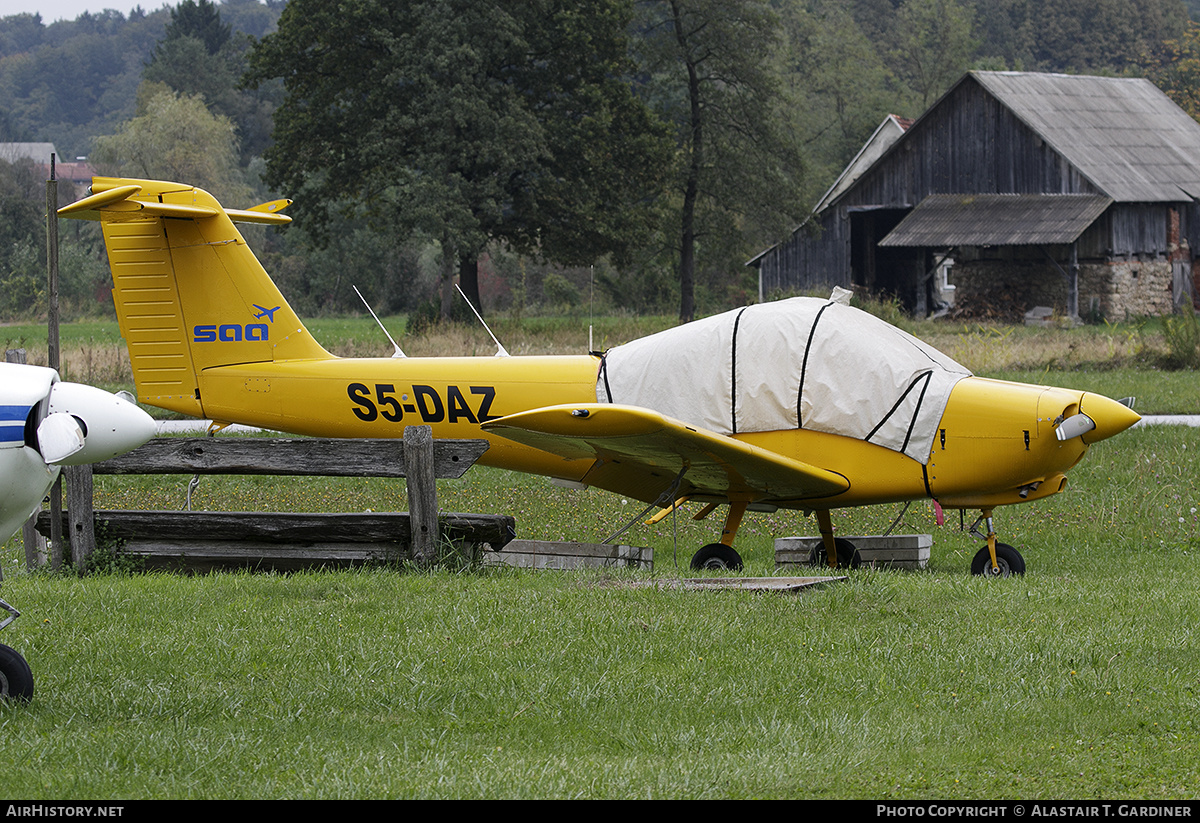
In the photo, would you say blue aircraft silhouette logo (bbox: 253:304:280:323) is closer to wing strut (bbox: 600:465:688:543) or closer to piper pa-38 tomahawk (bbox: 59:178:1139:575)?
piper pa-38 tomahawk (bbox: 59:178:1139:575)

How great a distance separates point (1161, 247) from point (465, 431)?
3786 cm

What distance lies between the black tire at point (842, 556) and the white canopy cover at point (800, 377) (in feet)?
3.99

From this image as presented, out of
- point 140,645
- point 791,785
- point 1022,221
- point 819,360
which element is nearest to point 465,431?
point 819,360

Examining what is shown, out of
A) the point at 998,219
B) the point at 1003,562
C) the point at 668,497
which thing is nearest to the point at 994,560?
the point at 1003,562

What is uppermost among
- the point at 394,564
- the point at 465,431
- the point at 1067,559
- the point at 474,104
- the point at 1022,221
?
the point at 474,104

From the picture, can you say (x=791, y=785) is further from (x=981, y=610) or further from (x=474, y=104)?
(x=474, y=104)

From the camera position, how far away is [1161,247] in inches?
1644

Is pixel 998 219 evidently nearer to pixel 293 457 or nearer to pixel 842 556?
pixel 842 556

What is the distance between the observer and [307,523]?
888 cm

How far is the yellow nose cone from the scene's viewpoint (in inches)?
353

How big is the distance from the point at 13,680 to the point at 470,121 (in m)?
30.8

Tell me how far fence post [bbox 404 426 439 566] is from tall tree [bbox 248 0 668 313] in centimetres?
2539

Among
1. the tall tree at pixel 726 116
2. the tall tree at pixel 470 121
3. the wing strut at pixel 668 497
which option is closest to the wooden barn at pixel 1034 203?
the tall tree at pixel 726 116

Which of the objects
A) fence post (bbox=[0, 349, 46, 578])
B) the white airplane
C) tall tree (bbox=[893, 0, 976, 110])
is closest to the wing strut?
fence post (bbox=[0, 349, 46, 578])
